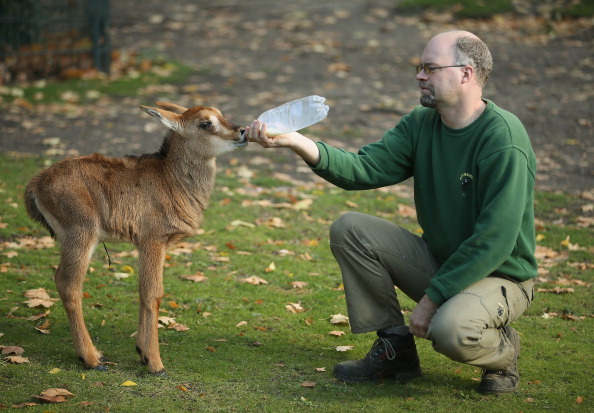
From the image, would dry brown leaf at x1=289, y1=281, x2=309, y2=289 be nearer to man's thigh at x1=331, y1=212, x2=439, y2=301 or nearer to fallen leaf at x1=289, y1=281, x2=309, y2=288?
fallen leaf at x1=289, y1=281, x2=309, y2=288

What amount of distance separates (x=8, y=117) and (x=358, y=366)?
8096 millimetres

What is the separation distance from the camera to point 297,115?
4.95 m

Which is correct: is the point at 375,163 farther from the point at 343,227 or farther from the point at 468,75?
the point at 468,75

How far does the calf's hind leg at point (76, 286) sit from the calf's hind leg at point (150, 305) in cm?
28

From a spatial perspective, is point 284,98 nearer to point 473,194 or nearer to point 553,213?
point 553,213

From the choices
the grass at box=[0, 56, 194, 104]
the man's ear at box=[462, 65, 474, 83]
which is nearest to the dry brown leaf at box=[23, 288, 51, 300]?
the man's ear at box=[462, 65, 474, 83]

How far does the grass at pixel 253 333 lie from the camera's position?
14.2ft

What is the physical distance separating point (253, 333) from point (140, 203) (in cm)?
128

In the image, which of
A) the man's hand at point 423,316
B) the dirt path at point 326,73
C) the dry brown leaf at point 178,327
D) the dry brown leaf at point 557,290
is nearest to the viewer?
the man's hand at point 423,316

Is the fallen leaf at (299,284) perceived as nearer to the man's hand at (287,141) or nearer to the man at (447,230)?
the man at (447,230)

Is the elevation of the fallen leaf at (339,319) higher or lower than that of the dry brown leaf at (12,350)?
lower

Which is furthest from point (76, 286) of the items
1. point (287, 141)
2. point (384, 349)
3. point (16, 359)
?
point (384, 349)

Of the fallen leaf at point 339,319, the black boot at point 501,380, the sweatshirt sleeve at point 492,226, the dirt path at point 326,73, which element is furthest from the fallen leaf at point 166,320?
the dirt path at point 326,73

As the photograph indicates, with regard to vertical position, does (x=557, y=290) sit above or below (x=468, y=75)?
below
